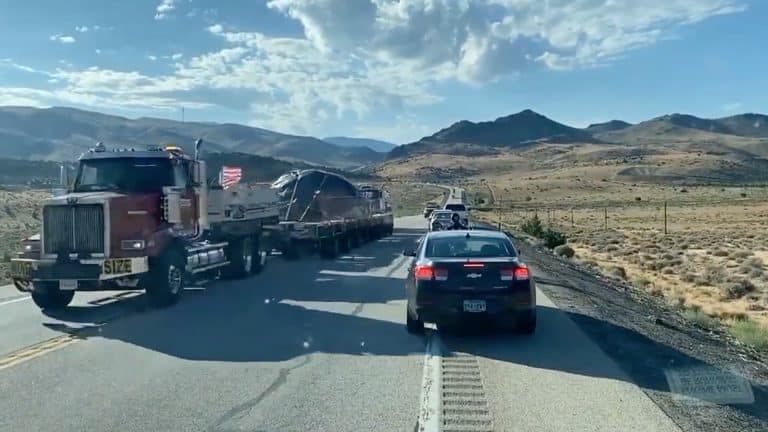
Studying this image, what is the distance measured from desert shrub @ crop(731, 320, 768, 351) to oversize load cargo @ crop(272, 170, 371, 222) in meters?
15.2

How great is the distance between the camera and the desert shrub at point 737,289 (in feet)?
78.5

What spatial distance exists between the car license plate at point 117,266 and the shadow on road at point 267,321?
0.78 metres

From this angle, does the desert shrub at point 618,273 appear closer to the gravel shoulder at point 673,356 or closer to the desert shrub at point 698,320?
the gravel shoulder at point 673,356

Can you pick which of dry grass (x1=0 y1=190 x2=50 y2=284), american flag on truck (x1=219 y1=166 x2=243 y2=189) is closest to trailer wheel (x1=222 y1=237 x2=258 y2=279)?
american flag on truck (x1=219 y1=166 x2=243 y2=189)

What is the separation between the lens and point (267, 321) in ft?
44.2

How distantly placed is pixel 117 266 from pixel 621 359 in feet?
27.6

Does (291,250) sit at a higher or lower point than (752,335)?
higher

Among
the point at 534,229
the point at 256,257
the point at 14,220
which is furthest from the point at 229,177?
the point at 14,220

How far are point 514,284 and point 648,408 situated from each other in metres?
3.86

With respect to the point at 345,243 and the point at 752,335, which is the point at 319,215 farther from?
the point at 752,335

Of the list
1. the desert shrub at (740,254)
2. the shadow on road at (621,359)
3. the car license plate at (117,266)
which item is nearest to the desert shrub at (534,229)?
the desert shrub at (740,254)

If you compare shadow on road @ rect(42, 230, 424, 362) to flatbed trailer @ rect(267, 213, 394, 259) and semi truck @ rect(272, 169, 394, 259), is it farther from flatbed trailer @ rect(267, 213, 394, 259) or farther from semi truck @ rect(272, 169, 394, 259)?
semi truck @ rect(272, 169, 394, 259)

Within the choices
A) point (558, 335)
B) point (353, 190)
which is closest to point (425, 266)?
point (558, 335)

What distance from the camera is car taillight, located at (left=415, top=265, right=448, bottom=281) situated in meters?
11.5
